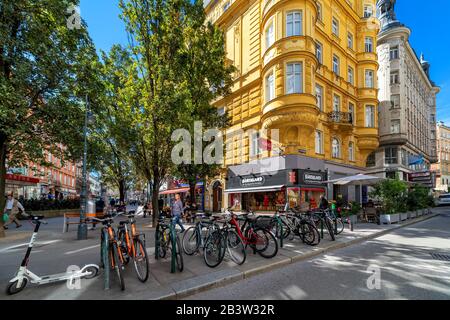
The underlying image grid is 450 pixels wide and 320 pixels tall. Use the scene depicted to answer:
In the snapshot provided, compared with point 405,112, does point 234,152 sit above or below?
below

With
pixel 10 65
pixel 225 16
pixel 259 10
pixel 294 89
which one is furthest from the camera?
pixel 225 16

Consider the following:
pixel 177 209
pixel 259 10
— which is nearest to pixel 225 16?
pixel 259 10

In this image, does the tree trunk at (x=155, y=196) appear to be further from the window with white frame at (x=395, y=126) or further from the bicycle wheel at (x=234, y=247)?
the window with white frame at (x=395, y=126)

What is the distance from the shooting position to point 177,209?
9633mm

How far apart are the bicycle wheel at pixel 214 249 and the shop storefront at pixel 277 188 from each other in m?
8.20

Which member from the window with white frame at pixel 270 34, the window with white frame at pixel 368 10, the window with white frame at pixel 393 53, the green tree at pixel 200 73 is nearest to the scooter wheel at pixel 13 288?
the green tree at pixel 200 73

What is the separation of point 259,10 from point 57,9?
15.1 metres

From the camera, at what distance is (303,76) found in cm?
1592

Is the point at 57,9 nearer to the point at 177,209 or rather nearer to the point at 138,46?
the point at 138,46

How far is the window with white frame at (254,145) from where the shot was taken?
19.2 m

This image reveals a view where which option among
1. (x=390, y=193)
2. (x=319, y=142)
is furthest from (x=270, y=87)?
(x=390, y=193)

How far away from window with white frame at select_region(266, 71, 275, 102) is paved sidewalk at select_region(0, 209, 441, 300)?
1162 centimetres

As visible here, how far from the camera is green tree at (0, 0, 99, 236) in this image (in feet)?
29.1
